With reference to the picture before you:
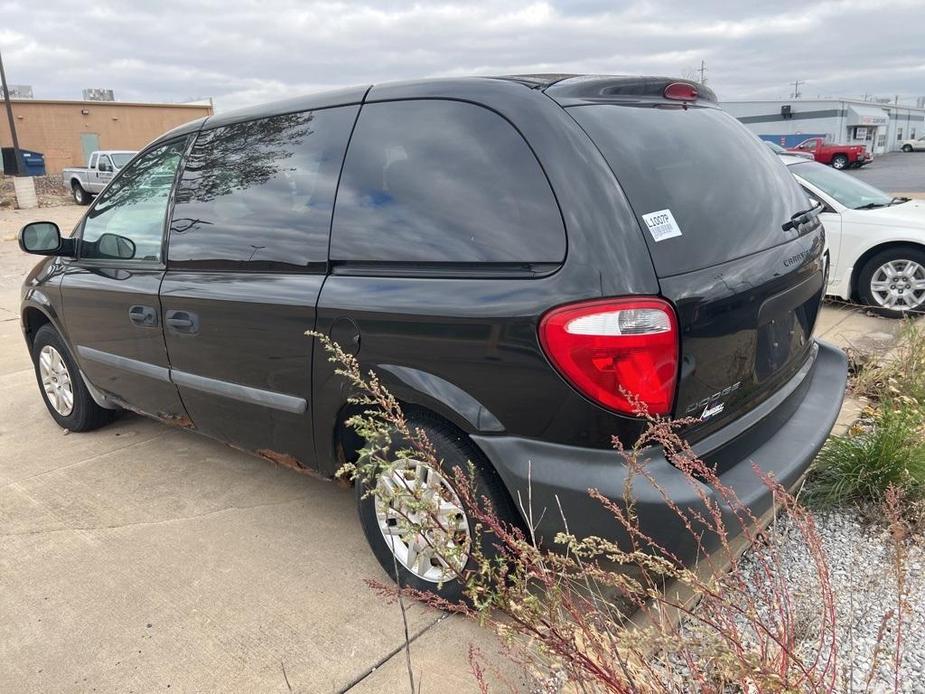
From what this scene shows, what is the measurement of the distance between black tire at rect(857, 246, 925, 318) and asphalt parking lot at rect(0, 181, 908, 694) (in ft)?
18.5

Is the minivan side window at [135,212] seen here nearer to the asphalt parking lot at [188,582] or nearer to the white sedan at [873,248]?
the asphalt parking lot at [188,582]

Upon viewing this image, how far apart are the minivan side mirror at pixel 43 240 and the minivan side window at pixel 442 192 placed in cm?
217

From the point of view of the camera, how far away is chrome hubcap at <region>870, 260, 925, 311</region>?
662cm

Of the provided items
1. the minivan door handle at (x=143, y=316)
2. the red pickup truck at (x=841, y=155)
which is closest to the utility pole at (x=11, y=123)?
the minivan door handle at (x=143, y=316)

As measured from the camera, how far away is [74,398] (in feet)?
14.5

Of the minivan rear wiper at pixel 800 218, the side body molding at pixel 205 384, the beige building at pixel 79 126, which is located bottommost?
the side body molding at pixel 205 384

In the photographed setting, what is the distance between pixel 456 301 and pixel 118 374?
7.84 ft

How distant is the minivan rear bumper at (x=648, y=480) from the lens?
6.70 feet

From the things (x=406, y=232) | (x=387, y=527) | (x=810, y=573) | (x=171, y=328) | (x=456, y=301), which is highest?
(x=406, y=232)

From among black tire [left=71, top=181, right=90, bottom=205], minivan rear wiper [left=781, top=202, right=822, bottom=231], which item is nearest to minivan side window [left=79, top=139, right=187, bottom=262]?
minivan rear wiper [left=781, top=202, right=822, bottom=231]

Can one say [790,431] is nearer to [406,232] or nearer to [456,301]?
[456,301]

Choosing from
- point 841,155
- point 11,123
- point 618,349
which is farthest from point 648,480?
point 841,155

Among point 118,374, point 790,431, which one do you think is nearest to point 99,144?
point 118,374

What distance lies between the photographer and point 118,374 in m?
3.78
